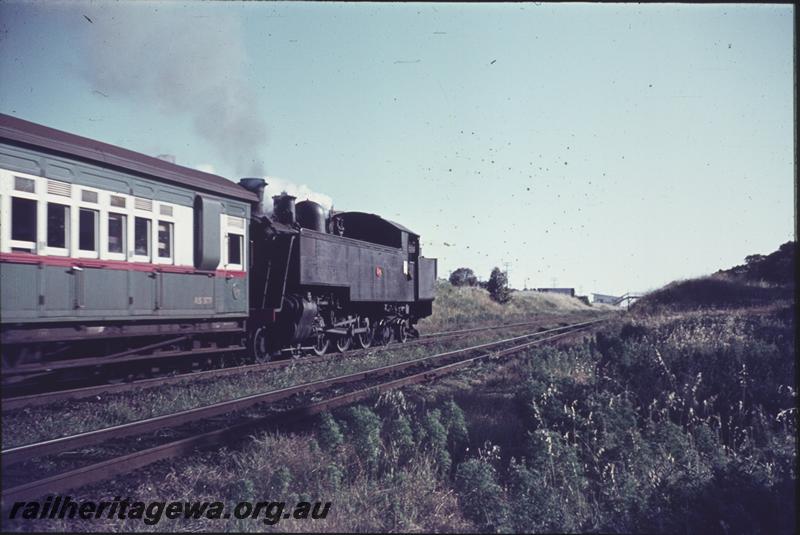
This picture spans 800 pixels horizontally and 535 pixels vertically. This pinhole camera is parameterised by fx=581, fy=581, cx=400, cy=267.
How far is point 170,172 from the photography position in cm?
1048

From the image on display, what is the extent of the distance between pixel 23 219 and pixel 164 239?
8.72ft

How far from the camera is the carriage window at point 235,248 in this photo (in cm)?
1209

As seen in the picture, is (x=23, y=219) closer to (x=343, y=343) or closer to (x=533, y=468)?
(x=533, y=468)

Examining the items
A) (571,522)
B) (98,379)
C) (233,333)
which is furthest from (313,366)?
(571,522)

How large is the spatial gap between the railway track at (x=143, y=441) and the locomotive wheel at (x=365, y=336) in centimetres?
774

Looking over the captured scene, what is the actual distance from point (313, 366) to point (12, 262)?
6424 millimetres

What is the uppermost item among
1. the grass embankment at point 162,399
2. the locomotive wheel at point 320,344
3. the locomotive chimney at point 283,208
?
the locomotive chimney at point 283,208

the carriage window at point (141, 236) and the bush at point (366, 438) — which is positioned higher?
the carriage window at point (141, 236)

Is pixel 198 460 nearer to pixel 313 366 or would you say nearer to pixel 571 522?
pixel 571 522

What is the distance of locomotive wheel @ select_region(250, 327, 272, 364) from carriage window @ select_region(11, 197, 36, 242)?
233 inches

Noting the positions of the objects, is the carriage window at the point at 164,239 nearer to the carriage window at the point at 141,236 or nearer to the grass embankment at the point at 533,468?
the carriage window at the point at 141,236

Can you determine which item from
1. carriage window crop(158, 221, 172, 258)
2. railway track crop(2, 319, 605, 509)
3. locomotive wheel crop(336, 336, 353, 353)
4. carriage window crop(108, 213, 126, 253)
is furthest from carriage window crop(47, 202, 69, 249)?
locomotive wheel crop(336, 336, 353, 353)

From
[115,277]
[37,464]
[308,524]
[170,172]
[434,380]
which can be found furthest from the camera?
[434,380]

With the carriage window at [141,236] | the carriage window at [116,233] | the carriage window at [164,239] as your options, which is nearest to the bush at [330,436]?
the carriage window at [116,233]
